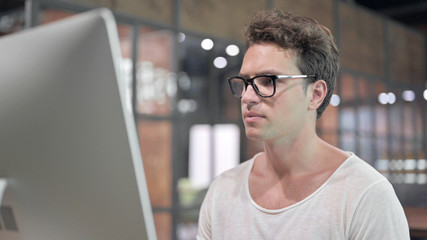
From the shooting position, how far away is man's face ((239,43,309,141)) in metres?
1.32

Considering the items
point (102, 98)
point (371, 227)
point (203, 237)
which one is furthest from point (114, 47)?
point (203, 237)

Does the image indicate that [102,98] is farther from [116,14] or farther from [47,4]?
[116,14]

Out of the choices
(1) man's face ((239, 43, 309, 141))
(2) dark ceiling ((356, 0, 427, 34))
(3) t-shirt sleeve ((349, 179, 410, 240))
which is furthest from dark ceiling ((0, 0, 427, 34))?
(3) t-shirt sleeve ((349, 179, 410, 240))

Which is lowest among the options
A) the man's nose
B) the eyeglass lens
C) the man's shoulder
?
the man's shoulder

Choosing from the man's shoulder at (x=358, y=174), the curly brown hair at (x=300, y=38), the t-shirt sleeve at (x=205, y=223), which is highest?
the curly brown hair at (x=300, y=38)

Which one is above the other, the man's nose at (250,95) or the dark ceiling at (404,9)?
the dark ceiling at (404,9)

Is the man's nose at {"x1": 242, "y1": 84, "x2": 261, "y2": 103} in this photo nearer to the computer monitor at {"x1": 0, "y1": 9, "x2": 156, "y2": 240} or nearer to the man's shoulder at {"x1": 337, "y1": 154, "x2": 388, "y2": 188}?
the man's shoulder at {"x1": 337, "y1": 154, "x2": 388, "y2": 188}

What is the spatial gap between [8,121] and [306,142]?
0.88m

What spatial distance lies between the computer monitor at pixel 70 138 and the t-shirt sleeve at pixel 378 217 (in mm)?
733

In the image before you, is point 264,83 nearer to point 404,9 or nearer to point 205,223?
point 205,223

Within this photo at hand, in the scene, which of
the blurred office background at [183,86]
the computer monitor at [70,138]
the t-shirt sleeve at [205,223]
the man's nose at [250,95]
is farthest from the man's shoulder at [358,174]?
the blurred office background at [183,86]

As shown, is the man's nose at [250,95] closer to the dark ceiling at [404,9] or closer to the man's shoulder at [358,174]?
the man's shoulder at [358,174]

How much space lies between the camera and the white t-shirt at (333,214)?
1.18 m

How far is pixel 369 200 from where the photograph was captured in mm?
1198
